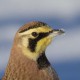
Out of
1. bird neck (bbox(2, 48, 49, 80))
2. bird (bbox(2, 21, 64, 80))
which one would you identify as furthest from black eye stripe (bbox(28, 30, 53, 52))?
bird neck (bbox(2, 48, 49, 80))

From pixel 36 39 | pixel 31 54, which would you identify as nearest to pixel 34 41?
pixel 36 39

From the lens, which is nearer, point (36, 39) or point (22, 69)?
point (22, 69)

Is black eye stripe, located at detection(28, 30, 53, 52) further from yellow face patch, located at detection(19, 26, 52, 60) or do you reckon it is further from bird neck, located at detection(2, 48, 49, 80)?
bird neck, located at detection(2, 48, 49, 80)

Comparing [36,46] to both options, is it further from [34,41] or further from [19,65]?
[19,65]

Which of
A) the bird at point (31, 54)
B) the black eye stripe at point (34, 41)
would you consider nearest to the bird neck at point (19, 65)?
the bird at point (31, 54)

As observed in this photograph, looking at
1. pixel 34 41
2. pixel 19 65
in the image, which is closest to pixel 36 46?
pixel 34 41

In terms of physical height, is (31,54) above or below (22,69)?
above

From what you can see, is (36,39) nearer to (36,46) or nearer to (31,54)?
(36,46)
